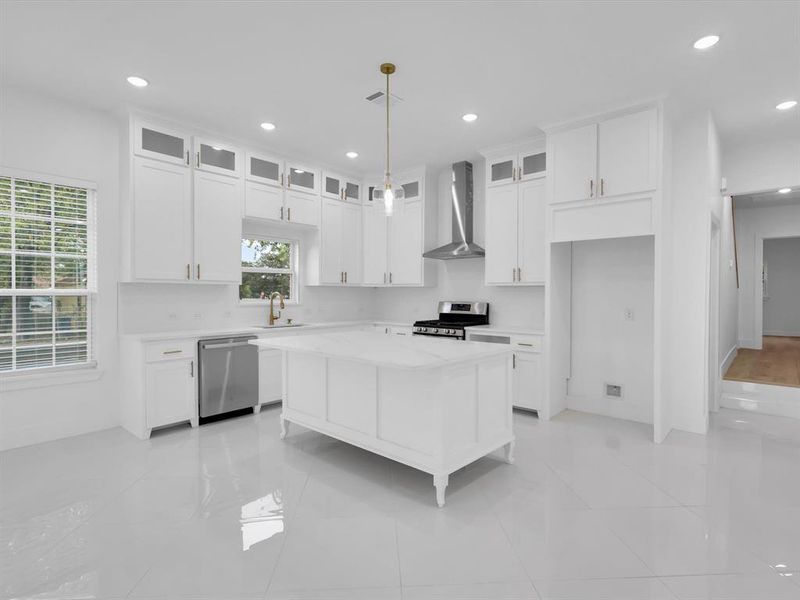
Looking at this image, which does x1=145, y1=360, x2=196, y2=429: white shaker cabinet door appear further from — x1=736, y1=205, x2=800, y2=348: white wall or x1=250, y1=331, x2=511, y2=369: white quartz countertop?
x1=736, y1=205, x2=800, y2=348: white wall

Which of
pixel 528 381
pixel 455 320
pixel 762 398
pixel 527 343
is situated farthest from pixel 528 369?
pixel 762 398

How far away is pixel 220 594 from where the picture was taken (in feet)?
5.84

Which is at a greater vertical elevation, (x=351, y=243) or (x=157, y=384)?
(x=351, y=243)

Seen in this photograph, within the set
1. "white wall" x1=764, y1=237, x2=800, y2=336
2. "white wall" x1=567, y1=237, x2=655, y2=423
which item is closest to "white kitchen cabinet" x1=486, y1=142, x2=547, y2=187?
"white wall" x1=567, y1=237, x2=655, y2=423

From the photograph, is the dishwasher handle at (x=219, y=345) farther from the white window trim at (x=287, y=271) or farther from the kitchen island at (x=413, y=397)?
the kitchen island at (x=413, y=397)

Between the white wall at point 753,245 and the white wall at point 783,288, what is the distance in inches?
108

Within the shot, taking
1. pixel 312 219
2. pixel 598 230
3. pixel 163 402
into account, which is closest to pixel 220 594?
pixel 163 402

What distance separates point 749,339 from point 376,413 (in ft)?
25.8

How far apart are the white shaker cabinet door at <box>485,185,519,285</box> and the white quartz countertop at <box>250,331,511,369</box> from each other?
5.62ft

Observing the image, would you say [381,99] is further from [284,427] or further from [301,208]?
[284,427]

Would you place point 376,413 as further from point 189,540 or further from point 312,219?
point 312,219

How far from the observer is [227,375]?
420 centimetres

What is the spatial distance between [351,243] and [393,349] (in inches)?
122

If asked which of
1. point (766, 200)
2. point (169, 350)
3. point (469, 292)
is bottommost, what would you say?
point (169, 350)
